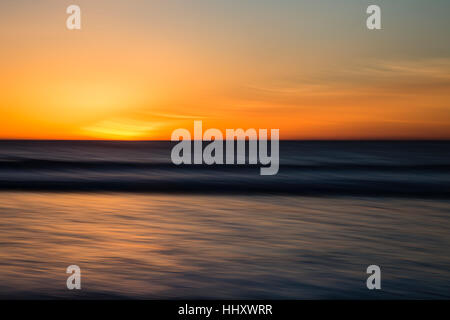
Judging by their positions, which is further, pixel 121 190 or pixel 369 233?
Result: pixel 121 190

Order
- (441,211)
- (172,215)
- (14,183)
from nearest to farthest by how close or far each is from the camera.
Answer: (172,215)
(441,211)
(14,183)

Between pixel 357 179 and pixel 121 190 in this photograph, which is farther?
pixel 357 179

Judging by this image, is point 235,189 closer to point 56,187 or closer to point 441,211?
point 56,187

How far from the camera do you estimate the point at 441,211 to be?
8398mm

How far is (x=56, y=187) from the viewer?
12.8 m

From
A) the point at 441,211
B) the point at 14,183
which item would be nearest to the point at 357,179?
the point at 441,211

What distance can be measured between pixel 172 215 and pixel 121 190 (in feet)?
16.8

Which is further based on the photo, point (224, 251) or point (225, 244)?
point (225, 244)
